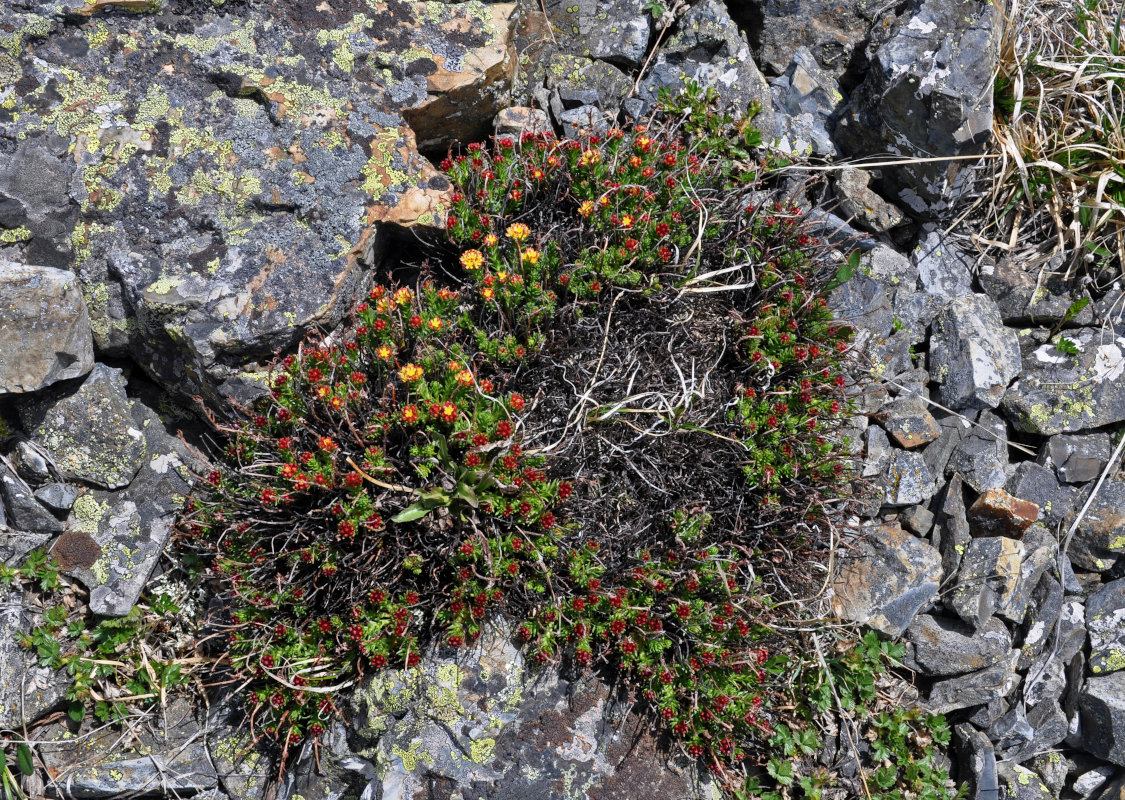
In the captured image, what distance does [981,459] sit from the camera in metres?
4.95

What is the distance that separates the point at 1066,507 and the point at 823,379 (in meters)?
2.05

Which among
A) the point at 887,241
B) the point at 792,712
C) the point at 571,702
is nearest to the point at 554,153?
the point at 887,241

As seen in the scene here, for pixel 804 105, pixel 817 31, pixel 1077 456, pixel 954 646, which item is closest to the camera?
pixel 954 646

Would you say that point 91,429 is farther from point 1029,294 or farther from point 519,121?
point 1029,294

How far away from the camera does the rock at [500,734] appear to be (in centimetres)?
380

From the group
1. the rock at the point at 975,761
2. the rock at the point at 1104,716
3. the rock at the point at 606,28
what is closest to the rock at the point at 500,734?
the rock at the point at 975,761

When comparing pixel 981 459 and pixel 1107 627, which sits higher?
pixel 981 459

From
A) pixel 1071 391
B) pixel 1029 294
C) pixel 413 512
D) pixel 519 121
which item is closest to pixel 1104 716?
pixel 1071 391

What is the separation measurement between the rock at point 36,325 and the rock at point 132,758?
6.32 ft

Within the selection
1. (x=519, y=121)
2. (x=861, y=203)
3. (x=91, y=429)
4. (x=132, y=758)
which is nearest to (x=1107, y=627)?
→ (x=861, y=203)

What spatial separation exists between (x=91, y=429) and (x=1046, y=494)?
5.98 metres

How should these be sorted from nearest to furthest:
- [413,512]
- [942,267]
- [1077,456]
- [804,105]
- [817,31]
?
[413,512]
[1077,456]
[942,267]
[804,105]
[817,31]

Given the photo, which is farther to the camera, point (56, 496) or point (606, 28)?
point (606, 28)

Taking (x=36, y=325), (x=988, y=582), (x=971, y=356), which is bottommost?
(x=988, y=582)
